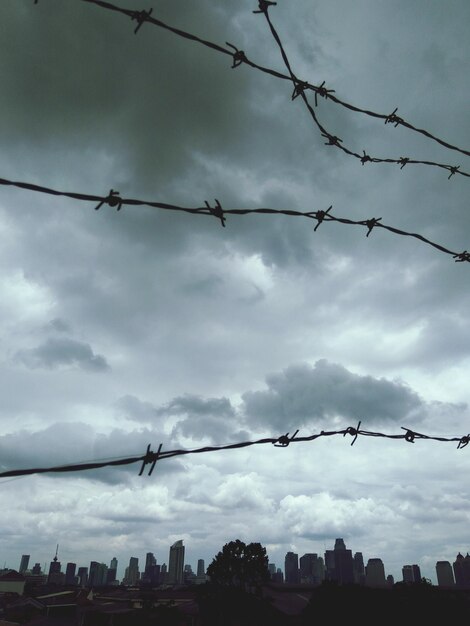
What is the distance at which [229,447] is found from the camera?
10.7 feet

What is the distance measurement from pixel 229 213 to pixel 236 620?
158 ft

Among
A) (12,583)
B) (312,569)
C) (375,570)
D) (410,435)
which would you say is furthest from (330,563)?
(410,435)

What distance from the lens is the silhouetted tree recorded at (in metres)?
42.2

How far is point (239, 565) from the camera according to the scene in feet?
141

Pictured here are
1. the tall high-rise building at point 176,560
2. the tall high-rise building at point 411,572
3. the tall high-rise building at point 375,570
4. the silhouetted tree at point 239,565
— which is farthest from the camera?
the tall high-rise building at point 176,560

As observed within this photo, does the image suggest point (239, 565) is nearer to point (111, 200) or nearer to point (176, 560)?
point (111, 200)

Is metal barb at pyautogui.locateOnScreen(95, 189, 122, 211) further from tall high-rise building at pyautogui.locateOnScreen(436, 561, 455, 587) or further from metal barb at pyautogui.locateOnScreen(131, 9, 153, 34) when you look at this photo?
tall high-rise building at pyautogui.locateOnScreen(436, 561, 455, 587)

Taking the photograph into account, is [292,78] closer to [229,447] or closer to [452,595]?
[229,447]

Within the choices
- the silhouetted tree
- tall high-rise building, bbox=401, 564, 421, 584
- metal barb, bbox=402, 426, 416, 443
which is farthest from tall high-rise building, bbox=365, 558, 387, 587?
metal barb, bbox=402, 426, 416, 443

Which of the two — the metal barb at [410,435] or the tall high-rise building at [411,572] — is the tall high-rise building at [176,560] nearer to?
the tall high-rise building at [411,572]

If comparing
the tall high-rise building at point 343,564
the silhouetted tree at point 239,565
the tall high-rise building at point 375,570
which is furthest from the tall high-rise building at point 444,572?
the silhouetted tree at point 239,565

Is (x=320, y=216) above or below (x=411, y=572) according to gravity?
above

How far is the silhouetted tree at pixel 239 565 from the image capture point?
42.2 m

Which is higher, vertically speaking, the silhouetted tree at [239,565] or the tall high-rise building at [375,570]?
the silhouetted tree at [239,565]
